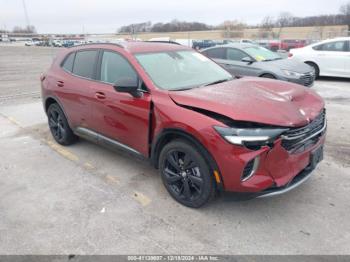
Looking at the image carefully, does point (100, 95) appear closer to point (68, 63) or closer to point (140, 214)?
point (68, 63)

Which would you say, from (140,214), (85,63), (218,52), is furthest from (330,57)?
(140,214)

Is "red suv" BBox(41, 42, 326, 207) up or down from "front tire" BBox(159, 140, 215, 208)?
up

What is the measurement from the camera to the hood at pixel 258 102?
2838 mm

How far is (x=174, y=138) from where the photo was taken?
3336mm

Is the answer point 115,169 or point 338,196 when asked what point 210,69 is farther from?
point 338,196

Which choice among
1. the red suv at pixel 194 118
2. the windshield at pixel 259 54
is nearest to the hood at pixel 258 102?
the red suv at pixel 194 118

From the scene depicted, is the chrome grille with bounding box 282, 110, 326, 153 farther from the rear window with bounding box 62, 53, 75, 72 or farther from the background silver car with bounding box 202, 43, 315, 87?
the background silver car with bounding box 202, 43, 315, 87

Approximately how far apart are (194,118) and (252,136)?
0.58m

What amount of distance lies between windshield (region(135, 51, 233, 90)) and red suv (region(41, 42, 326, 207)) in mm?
14

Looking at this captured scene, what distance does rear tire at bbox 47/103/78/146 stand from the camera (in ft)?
16.9

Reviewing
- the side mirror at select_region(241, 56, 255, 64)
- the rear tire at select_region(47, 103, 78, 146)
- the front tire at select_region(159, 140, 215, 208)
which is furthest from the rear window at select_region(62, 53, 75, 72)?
the side mirror at select_region(241, 56, 255, 64)

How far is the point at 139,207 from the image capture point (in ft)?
11.3

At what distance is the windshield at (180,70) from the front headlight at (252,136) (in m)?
1.05

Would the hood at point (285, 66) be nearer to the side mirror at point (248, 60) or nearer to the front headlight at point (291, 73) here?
the front headlight at point (291, 73)
